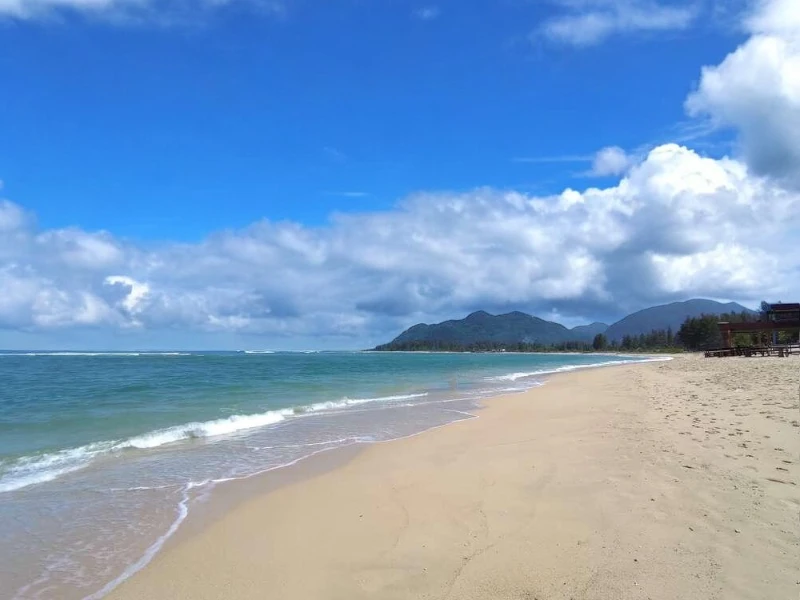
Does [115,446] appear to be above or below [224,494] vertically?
above

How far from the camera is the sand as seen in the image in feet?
14.4

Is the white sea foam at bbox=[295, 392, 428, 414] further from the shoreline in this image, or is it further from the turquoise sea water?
the shoreline

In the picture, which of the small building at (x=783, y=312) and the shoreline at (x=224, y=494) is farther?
the small building at (x=783, y=312)

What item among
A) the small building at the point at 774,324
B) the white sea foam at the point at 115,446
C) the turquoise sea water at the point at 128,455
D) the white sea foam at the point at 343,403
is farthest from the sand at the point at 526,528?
the small building at the point at 774,324

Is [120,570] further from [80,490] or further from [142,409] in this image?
[142,409]

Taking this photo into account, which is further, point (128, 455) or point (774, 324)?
point (774, 324)

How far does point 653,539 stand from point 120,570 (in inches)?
221

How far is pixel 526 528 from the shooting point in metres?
5.61

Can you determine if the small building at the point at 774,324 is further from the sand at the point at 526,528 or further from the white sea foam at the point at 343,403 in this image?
the sand at the point at 526,528

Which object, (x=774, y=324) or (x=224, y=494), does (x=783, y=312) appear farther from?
(x=224, y=494)

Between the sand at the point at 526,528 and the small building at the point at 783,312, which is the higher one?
the small building at the point at 783,312

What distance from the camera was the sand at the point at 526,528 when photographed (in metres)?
4.39

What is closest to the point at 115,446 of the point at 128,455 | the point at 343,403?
the point at 128,455


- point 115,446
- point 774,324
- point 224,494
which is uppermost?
point 774,324
